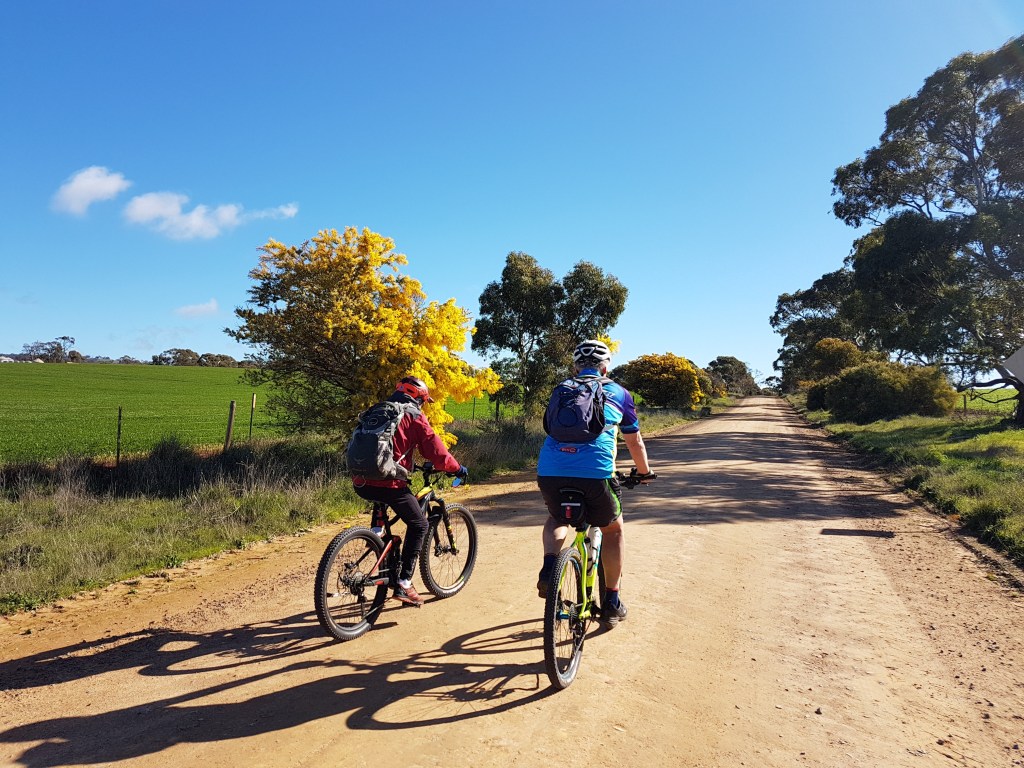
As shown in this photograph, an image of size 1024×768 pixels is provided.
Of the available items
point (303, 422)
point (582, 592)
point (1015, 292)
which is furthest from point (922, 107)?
point (582, 592)

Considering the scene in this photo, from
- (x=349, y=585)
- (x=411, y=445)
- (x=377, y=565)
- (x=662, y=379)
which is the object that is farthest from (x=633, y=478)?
(x=662, y=379)

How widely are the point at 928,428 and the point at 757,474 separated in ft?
41.0

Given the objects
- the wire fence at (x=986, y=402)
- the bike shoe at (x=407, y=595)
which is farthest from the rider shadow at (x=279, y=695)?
the wire fence at (x=986, y=402)

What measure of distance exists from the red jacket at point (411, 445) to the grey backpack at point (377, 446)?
90mm

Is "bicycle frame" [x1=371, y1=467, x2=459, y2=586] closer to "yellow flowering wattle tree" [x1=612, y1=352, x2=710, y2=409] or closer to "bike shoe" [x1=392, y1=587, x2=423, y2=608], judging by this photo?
"bike shoe" [x1=392, y1=587, x2=423, y2=608]

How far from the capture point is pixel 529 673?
3736 mm

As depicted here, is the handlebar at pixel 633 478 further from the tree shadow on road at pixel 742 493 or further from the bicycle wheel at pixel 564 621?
the tree shadow on road at pixel 742 493

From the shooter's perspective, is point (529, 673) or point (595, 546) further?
point (595, 546)

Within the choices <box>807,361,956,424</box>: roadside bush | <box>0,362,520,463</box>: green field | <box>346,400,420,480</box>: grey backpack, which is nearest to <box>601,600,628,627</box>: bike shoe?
<box>346,400,420,480</box>: grey backpack

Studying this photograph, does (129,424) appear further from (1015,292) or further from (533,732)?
(1015,292)

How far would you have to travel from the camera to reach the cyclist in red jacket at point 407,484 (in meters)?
4.53

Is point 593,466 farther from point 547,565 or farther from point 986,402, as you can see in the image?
point 986,402

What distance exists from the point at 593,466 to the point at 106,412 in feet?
104

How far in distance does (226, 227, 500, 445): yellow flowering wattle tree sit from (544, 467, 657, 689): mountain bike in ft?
22.9
